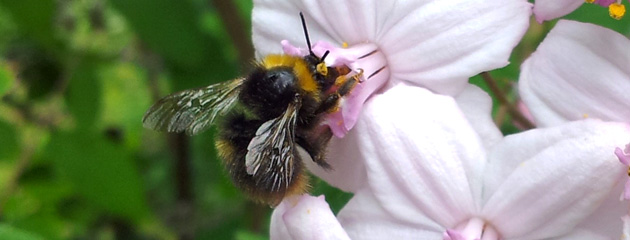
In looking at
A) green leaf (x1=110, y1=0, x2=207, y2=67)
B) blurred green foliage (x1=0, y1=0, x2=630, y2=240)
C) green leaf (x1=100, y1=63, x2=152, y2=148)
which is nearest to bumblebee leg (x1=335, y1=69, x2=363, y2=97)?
blurred green foliage (x1=0, y1=0, x2=630, y2=240)

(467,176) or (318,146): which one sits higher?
(318,146)

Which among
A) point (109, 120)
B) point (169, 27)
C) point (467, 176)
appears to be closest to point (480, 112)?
point (467, 176)

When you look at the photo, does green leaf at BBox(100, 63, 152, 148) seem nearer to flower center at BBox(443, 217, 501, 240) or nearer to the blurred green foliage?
the blurred green foliage

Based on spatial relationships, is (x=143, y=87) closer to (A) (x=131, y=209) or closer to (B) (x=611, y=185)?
(A) (x=131, y=209)

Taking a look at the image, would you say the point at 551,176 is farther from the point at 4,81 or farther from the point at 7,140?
the point at 7,140

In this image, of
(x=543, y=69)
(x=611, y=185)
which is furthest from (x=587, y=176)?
(x=543, y=69)
